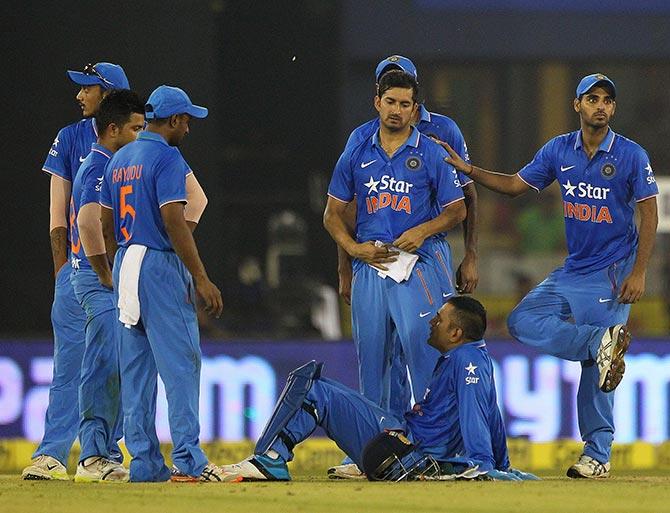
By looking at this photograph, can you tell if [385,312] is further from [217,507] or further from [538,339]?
[217,507]

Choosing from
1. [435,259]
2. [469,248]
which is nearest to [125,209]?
[435,259]

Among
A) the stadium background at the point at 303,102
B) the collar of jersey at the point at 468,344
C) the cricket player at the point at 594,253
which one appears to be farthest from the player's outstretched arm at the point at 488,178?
the stadium background at the point at 303,102

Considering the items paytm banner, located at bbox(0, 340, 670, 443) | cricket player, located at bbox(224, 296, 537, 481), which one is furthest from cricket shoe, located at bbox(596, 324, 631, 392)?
paytm banner, located at bbox(0, 340, 670, 443)

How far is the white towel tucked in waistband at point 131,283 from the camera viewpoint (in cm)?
791

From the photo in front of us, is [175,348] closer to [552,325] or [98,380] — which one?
[98,380]

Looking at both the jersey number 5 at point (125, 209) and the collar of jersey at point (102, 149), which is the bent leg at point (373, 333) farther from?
the collar of jersey at point (102, 149)

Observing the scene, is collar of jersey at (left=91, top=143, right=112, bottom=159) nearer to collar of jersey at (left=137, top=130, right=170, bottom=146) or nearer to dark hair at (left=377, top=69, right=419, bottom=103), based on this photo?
collar of jersey at (left=137, top=130, right=170, bottom=146)

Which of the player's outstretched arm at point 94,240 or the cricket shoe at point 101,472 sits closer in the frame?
the cricket shoe at point 101,472

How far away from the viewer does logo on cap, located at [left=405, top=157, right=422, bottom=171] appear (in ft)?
27.9

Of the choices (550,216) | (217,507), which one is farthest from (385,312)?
(550,216)

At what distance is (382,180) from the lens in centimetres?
852

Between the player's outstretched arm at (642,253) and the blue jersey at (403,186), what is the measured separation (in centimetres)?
95

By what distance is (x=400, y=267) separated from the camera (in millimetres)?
8445

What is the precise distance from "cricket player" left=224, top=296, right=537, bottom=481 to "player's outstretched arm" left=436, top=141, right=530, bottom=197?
2.65ft
